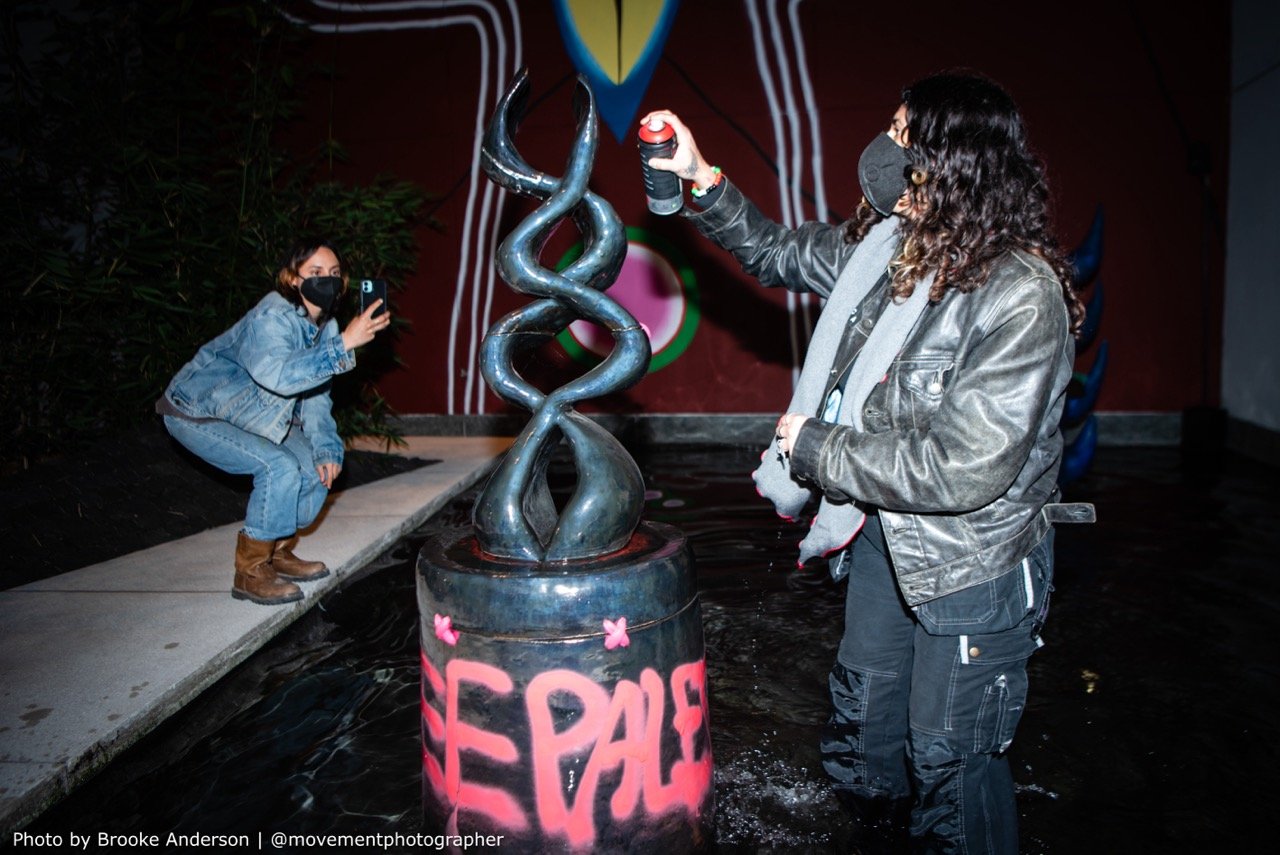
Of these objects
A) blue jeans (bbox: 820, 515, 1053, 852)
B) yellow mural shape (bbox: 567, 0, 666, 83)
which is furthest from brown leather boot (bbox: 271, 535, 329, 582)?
yellow mural shape (bbox: 567, 0, 666, 83)

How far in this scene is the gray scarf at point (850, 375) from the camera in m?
1.90

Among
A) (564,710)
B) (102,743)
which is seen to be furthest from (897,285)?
(102,743)

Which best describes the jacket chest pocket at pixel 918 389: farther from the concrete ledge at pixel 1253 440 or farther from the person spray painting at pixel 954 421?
the concrete ledge at pixel 1253 440

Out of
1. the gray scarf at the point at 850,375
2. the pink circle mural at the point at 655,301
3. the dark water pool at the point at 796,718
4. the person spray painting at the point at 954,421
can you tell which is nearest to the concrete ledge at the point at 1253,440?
the dark water pool at the point at 796,718

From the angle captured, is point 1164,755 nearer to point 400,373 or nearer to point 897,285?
point 897,285

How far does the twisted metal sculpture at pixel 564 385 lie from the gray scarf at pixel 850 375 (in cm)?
38

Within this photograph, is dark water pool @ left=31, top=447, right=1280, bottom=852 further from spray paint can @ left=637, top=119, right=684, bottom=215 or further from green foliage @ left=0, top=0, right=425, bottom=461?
green foliage @ left=0, top=0, right=425, bottom=461

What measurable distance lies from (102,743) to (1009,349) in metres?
2.68

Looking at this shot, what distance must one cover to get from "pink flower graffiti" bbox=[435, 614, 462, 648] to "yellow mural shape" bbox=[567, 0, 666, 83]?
7.54m

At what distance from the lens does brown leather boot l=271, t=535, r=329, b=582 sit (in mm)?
4012

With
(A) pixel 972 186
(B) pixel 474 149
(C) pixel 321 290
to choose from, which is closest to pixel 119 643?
(C) pixel 321 290

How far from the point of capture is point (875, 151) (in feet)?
6.34

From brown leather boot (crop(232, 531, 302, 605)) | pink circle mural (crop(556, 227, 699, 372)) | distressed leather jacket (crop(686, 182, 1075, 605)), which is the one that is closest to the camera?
distressed leather jacket (crop(686, 182, 1075, 605))

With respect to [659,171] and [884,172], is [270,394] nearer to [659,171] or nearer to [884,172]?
[659,171]
